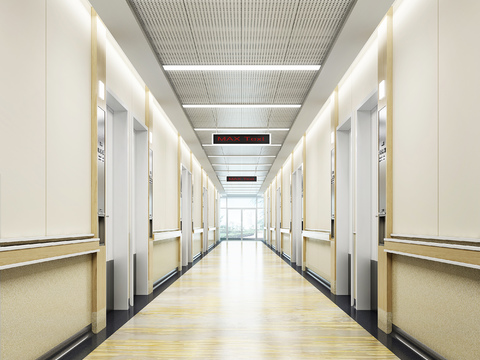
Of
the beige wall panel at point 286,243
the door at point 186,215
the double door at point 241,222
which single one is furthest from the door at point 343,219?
the double door at point 241,222

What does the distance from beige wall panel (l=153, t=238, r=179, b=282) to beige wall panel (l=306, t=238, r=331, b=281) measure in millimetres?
3468

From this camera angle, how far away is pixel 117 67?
593 centimetres

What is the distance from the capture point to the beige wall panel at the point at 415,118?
3718mm

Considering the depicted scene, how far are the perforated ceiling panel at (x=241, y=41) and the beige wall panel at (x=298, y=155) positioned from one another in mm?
3788

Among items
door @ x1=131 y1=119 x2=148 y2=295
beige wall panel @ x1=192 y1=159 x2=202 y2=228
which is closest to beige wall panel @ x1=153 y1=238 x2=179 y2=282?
door @ x1=131 y1=119 x2=148 y2=295

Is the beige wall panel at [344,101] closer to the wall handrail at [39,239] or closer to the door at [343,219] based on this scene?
the door at [343,219]

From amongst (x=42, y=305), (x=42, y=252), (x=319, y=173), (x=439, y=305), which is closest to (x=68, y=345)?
(x=42, y=305)

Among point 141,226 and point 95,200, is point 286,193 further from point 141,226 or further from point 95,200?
point 95,200

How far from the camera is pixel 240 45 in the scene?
18.2ft

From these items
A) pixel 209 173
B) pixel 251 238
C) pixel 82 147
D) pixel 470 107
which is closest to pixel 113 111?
pixel 82 147

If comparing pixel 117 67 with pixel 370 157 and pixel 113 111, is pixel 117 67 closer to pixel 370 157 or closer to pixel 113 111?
pixel 113 111

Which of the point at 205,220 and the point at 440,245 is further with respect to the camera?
the point at 205,220

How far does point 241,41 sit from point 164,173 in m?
4.44

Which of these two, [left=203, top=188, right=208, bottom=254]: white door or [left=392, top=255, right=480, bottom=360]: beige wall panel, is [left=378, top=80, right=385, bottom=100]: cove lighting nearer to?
[left=392, top=255, right=480, bottom=360]: beige wall panel
